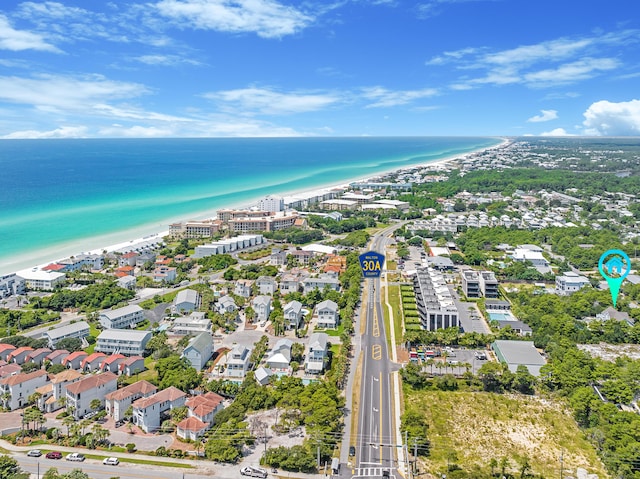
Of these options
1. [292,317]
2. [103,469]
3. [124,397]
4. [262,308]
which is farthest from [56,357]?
[292,317]

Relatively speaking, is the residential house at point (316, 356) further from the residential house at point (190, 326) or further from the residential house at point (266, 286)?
the residential house at point (266, 286)

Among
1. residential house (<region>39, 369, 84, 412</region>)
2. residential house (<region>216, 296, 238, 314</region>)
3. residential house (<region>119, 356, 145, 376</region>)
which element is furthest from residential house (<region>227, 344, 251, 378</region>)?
residential house (<region>216, 296, 238, 314</region>)

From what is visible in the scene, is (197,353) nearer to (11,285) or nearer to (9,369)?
(9,369)

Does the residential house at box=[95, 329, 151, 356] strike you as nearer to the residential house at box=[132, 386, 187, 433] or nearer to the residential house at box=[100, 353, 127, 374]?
the residential house at box=[100, 353, 127, 374]

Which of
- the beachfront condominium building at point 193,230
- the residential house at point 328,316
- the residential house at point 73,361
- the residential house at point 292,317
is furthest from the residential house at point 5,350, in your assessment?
the beachfront condominium building at point 193,230

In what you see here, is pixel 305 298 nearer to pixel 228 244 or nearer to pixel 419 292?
pixel 419 292

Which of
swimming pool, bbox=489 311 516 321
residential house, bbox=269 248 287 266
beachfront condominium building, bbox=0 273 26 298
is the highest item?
beachfront condominium building, bbox=0 273 26 298
